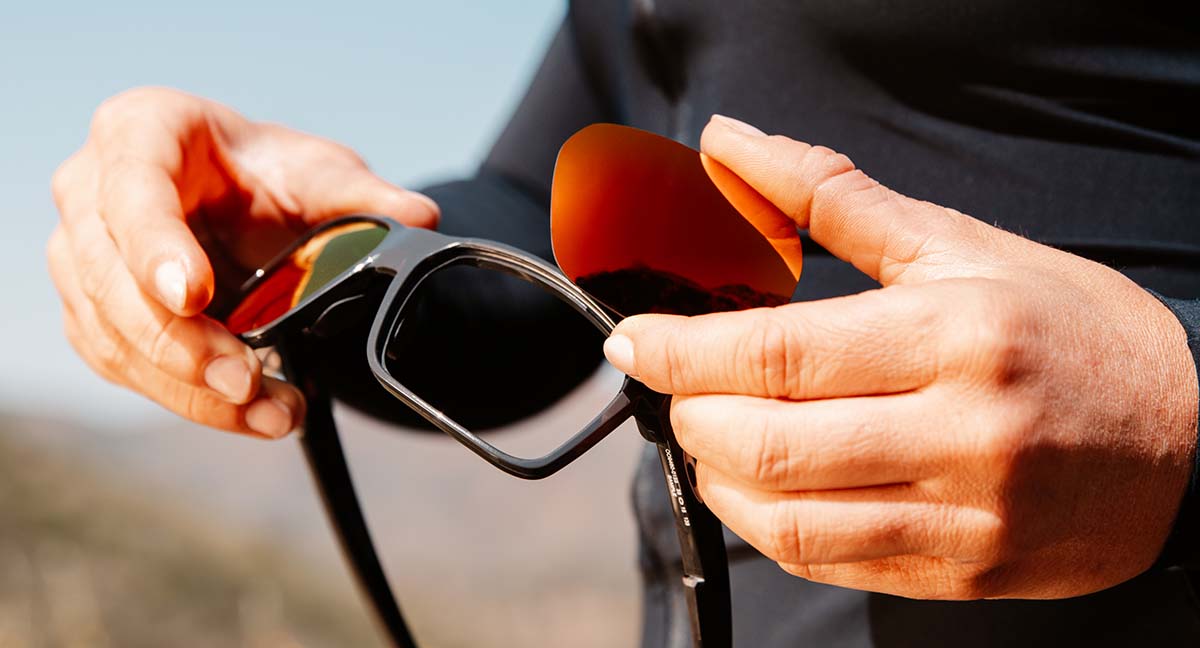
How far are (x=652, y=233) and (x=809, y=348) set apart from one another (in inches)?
5.7

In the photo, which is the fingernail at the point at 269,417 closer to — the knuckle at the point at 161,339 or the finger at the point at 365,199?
the knuckle at the point at 161,339

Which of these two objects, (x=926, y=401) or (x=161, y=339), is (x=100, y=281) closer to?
(x=161, y=339)

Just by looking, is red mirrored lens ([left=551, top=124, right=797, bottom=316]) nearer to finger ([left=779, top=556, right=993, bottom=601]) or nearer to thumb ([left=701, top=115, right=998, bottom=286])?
thumb ([left=701, top=115, right=998, bottom=286])

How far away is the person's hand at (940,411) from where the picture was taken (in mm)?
346

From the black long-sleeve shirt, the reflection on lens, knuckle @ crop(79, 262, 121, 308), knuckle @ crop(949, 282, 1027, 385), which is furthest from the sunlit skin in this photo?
knuckle @ crop(79, 262, 121, 308)

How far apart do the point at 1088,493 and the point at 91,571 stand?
83.8 inches

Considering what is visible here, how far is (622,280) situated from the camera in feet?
1.56

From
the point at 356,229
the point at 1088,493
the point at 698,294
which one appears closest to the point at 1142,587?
the point at 1088,493

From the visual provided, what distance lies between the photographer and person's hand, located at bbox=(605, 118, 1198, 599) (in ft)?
1.13

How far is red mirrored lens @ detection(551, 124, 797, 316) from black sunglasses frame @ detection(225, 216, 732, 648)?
28 millimetres

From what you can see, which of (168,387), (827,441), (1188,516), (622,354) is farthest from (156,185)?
(1188,516)

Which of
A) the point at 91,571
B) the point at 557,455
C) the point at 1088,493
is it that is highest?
the point at 1088,493

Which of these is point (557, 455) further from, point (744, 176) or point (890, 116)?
point (890, 116)

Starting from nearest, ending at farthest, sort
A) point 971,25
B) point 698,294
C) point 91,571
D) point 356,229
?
point 698,294, point 971,25, point 356,229, point 91,571
